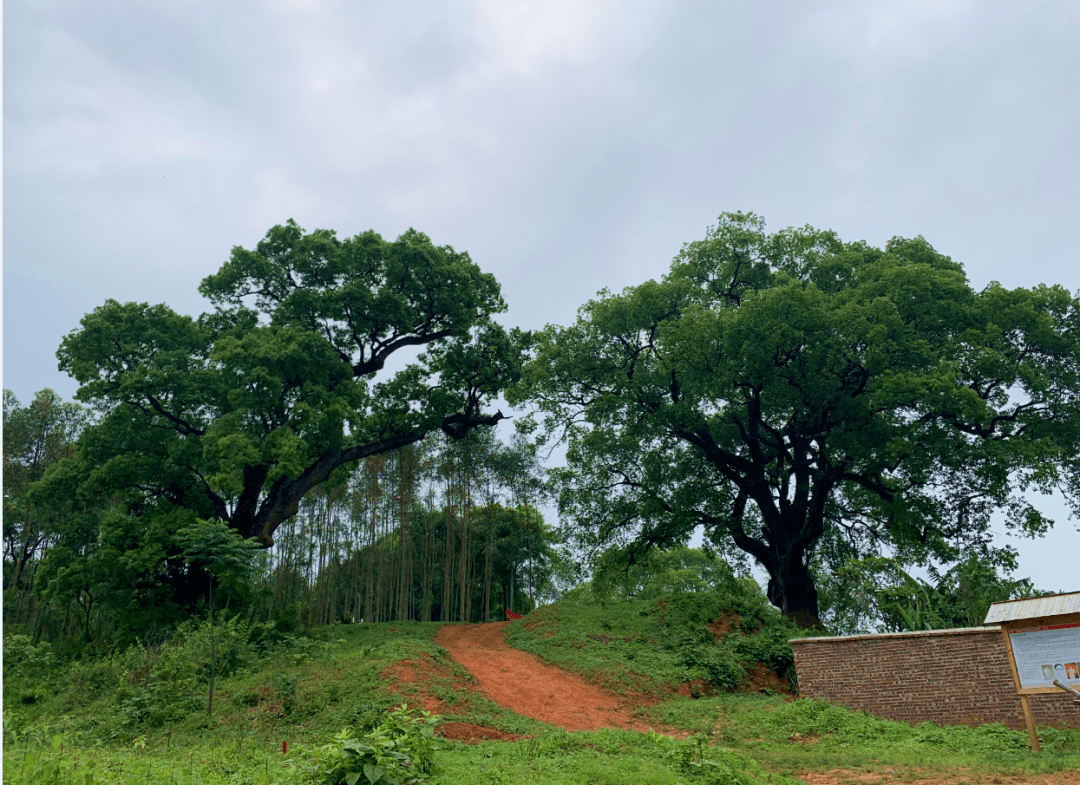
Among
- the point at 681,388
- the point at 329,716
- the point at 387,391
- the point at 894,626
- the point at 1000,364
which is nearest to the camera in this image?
the point at 329,716

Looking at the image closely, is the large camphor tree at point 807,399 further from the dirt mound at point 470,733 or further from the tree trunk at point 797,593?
the dirt mound at point 470,733

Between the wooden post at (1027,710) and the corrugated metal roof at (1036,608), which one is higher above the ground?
the corrugated metal roof at (1036,608)

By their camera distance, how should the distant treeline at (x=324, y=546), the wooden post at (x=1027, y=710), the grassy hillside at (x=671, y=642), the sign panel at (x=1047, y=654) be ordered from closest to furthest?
1. the wooden post at (x=1027, y=710)
2. the sign panel at (x=1047, y=654)
3. the grassy hillside at (x=671, y=642)
4. the distant treeline at (x=324, y=546)

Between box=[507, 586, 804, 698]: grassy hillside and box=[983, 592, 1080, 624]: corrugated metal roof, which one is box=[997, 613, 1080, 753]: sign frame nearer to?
Answer: box=[983, 592, 1080, 624]: corrugated metal roof

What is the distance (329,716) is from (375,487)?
65.1 feet

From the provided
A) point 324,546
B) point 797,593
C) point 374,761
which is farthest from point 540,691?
point 324,546

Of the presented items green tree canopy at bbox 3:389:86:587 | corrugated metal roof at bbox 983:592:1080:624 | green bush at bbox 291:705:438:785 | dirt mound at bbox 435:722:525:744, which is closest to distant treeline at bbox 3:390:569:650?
green tree canopy at bbox 3:389:86:587

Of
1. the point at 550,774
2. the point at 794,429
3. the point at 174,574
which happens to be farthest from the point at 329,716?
the point at 794,429

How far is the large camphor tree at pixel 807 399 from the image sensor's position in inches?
689

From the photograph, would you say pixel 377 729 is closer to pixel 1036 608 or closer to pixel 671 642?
pixel 1036 608

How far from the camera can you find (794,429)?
798 inches

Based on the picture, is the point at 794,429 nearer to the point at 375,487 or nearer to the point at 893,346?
the point at 893,346

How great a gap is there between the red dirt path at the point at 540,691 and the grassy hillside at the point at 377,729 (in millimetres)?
652

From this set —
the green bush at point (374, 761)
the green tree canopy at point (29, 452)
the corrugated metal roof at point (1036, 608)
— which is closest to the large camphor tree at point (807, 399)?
the corrugated metal roof at point (1036, 608)
